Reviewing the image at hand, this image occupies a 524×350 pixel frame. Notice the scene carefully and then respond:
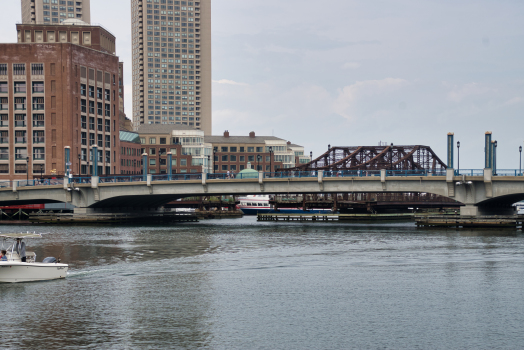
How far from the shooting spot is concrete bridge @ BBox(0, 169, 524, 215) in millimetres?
87062

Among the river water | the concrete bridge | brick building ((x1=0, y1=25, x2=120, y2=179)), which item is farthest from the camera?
brick building ((x1=0, y1=25, x2=120, y2=179))

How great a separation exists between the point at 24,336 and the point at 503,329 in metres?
20.8

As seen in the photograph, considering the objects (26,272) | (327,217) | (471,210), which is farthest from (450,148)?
(26,272)

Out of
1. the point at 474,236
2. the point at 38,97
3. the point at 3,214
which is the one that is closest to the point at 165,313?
the point at 474,236

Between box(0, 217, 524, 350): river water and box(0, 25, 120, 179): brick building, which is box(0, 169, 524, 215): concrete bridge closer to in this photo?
box(0, 217, 524, 350): river water

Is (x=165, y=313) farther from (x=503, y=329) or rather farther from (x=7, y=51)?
(x=7, y=51)

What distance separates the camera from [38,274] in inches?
1620

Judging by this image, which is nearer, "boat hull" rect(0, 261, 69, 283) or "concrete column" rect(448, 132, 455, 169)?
"boat hull" rect(0, 261, 69, 283)

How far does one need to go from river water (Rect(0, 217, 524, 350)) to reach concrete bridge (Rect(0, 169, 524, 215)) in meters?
26.3

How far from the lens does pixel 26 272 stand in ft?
133

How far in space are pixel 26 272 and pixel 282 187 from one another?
59951mm

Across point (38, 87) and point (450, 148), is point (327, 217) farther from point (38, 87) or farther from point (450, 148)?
point (38, 87)

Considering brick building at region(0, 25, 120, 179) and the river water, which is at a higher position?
brick building at region(0, 25, 120, 179)

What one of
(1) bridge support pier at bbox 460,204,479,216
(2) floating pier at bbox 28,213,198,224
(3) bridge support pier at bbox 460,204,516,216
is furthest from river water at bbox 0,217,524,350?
(2) floating pier at bbox 28,213,198,224
